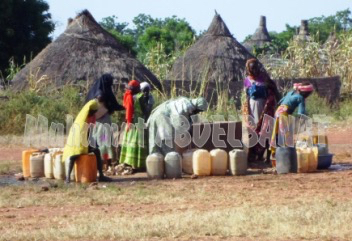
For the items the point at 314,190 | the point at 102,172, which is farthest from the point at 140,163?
the point at 314,190

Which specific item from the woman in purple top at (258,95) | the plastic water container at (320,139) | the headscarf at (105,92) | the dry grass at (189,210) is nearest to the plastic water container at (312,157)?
the dry grass at (189,210)

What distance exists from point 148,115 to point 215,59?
11.1 m

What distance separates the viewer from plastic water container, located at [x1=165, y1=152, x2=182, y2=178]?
38.5 ft

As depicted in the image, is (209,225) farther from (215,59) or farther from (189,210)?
(215,59)

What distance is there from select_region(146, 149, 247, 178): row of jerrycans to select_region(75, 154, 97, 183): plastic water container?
77 centimetres

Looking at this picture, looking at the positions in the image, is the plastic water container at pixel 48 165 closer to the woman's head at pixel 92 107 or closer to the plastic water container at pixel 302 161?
the woman's head at pixel 92 107

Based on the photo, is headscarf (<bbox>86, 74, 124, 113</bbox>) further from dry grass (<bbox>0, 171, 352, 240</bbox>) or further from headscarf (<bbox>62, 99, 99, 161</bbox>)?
dry grass (<bbox>0, 171, 352, 240</bbox>)

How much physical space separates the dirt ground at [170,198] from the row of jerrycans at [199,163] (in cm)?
17

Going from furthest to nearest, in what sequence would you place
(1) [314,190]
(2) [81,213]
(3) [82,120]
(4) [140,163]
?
(4) [140,163], (3) [82,120], (1) [314,190], (2) [81,213]

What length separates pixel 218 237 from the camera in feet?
24.4

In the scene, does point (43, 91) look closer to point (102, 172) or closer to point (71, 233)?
point (102, 172)

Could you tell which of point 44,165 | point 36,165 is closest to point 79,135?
point 44,165

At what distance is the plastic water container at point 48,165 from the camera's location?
39.3ft

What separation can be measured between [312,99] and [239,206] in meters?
11.9
